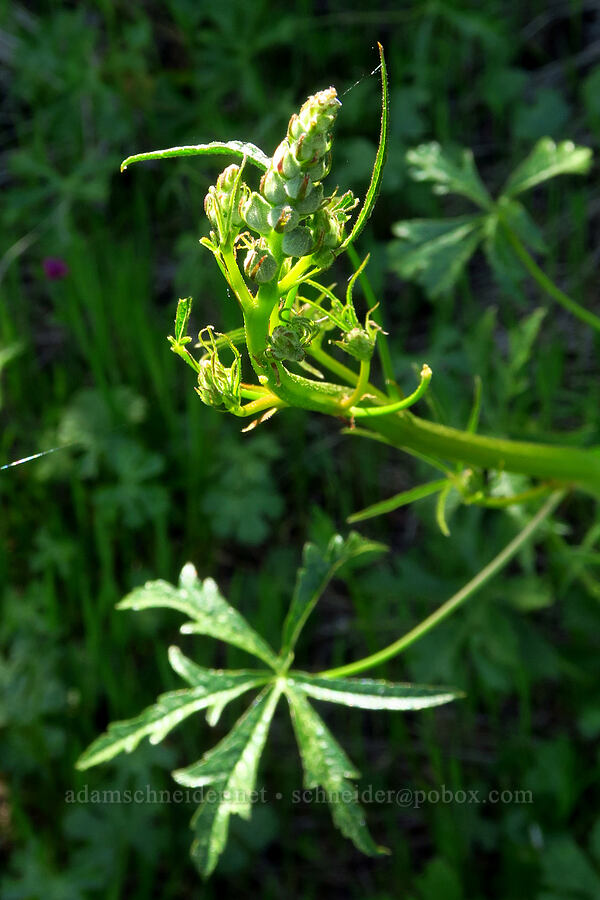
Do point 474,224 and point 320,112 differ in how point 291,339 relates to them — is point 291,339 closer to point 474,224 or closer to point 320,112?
point 320,112

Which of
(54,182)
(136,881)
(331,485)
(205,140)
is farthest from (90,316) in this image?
(136,881)

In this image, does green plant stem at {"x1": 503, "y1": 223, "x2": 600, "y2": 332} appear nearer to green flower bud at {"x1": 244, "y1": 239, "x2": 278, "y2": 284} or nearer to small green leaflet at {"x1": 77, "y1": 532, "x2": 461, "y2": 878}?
small green leaflet at {"x1": 77, "y1": 532, "x2": 461, "y2": 878}

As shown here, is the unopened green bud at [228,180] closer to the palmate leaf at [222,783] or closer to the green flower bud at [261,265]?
the green flower bud at [261,265]

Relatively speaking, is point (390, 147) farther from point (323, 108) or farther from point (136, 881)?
point (136, 881)

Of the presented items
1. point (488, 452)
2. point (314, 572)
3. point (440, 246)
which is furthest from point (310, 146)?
point (440, 246)

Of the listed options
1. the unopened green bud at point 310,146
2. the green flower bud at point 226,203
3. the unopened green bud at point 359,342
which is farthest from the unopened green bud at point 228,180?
the unopened green bud at point 359,342

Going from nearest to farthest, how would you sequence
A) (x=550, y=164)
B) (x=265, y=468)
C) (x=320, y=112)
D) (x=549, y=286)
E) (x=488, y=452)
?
(x=320, y=112)
(x=488, y=452)
(x=549, y=286)
(x=550, y=164)
(x=265, y=468)
